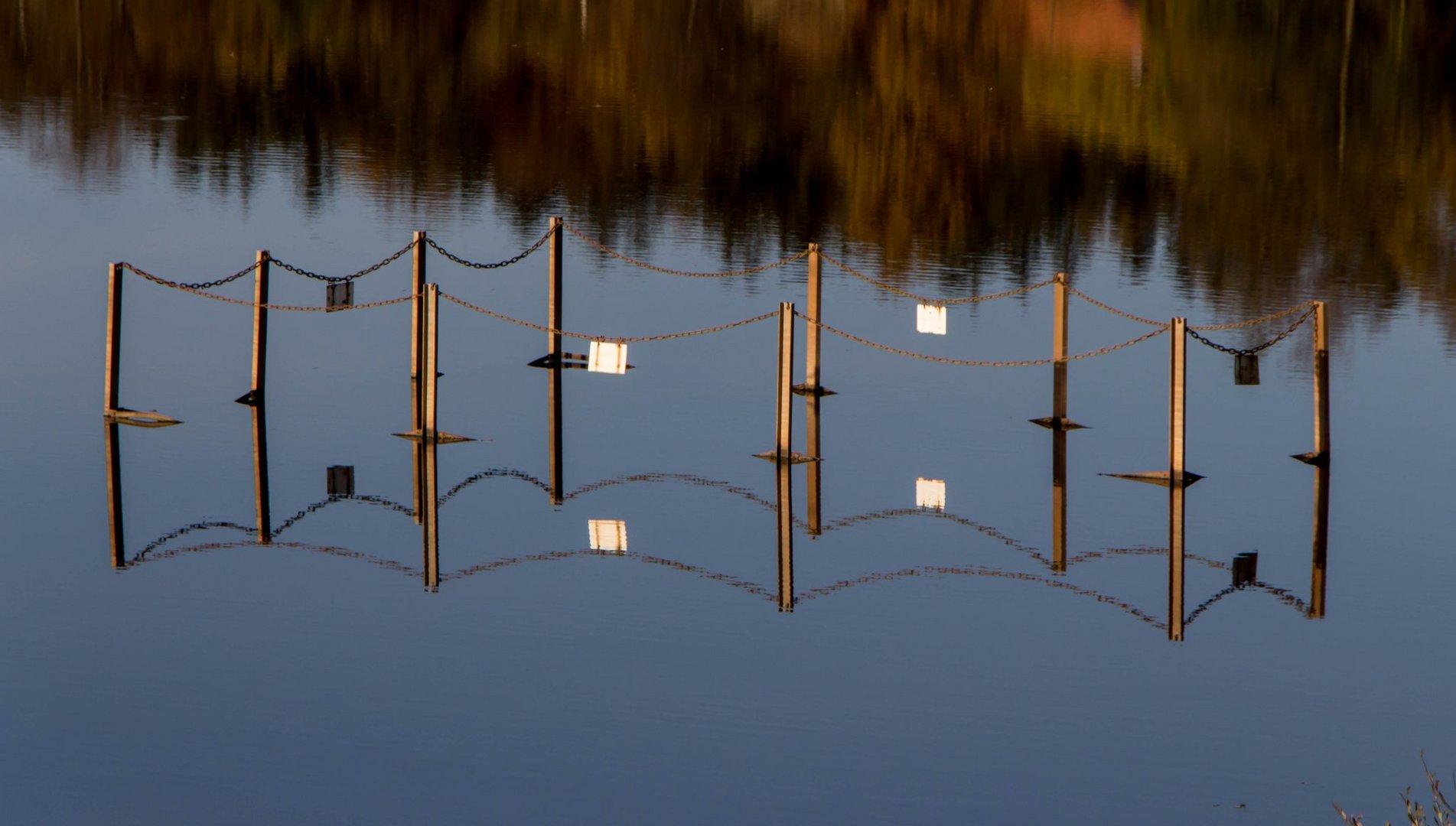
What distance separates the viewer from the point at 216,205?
3044cm

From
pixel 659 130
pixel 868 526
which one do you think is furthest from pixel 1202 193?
pixel 868 526

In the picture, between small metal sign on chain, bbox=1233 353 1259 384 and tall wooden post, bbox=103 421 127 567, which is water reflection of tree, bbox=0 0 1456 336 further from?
tall wooden post, bbox=103 421 127 567

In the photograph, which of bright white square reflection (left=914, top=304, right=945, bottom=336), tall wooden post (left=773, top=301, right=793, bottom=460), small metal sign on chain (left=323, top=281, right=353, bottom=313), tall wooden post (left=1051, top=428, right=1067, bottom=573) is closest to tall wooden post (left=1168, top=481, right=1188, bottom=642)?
tall wooden post (left=1051, top=428, right=1067, bottom=573)

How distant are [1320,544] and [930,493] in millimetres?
2965

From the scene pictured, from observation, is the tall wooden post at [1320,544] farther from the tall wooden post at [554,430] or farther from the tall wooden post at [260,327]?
the tall wooden post at [260,327]

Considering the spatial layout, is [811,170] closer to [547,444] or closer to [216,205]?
[216,205]

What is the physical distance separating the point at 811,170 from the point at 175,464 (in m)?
20.8

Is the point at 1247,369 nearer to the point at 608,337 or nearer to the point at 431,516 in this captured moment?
the point at 431,516

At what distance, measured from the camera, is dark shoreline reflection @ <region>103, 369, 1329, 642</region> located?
14.7m

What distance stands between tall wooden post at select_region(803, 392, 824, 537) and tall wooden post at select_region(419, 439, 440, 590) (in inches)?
107

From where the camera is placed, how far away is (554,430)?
1880 centimetres

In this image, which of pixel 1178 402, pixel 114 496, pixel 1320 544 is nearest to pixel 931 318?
pixel 1178 402

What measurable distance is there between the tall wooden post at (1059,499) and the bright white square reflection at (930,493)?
846 mm

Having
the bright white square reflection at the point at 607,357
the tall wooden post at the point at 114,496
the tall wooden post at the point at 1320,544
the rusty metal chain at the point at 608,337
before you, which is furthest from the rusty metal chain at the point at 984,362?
the tall wooden post at the point at 114,496
